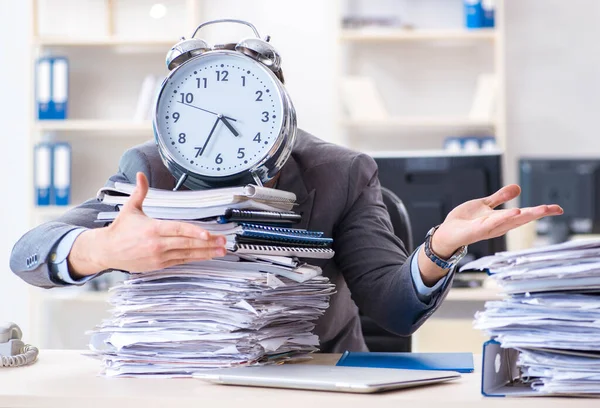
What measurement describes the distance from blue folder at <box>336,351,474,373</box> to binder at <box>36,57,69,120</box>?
3.42 m

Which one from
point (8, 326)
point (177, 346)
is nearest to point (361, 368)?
point (177, 346)

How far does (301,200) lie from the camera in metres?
1.50

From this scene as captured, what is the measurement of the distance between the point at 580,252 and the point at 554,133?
13.0ft

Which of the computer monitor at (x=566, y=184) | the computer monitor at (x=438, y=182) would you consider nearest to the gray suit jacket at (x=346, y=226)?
the computer monitor at (x=438, y=182)

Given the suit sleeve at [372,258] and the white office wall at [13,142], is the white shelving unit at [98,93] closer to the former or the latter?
the white office wall at [13,142]

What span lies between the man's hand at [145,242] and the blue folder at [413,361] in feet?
0.93

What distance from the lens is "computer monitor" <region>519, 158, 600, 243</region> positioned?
3.73 m

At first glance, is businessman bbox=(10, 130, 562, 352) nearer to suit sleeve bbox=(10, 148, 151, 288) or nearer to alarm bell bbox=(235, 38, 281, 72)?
suit sleeve bbox=(10, 148, 151, 288)

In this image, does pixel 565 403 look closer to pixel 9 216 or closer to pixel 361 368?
pixel 361 368

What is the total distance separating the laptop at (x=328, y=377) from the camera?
0.91 m

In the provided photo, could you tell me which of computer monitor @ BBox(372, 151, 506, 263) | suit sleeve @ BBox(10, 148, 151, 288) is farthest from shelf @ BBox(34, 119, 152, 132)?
→ suit sleeve @ BBox(10, 148, 151, 288)

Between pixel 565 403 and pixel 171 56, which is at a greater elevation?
pixel 171 56

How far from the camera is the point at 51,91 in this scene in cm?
435

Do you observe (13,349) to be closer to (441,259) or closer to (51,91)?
(441,259)
